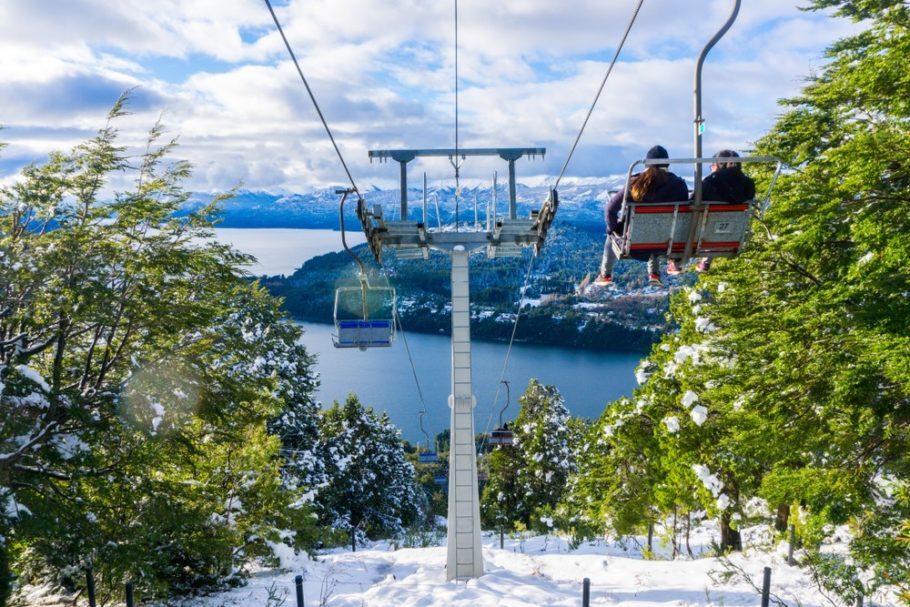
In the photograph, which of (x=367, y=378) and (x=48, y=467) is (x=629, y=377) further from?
(x=48, y=467)

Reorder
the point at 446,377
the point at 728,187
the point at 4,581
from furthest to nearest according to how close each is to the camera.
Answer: the point at 446,377
the point at 4,581
the point at 728,187

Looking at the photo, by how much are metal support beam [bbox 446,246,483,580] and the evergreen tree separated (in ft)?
68.7

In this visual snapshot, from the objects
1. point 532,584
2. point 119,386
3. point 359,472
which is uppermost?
point 119,386

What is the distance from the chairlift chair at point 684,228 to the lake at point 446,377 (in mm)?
63461

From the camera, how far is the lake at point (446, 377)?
8538cm

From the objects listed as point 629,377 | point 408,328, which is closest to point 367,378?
point 629,377

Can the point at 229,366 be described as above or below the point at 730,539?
above

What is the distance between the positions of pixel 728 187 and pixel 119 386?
26.4 ft

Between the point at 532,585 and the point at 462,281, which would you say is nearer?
the point at 532,585

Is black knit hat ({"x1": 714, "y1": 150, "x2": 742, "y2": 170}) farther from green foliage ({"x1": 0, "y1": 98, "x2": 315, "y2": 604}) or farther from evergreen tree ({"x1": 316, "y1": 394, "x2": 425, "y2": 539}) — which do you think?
evergreen tree ({"x1": 316, "y1": 394, "x2": 425, "y2": 539})

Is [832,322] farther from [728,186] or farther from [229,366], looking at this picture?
[229,366]

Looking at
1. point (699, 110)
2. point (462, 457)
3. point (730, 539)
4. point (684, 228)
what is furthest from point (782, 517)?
point (699, 110)

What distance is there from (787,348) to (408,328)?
15135 cm

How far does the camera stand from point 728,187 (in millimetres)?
5879
